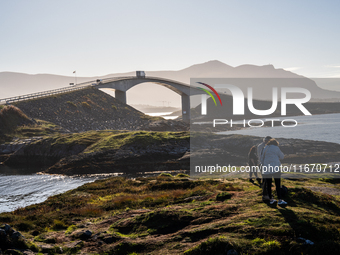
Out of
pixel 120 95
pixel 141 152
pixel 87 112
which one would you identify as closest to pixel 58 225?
pixel 141 152

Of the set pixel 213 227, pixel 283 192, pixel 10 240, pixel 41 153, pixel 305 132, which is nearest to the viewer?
pixel 10 240

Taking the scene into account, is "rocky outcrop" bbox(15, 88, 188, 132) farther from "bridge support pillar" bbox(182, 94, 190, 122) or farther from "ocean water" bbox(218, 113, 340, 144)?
"bridge support pillar" bbox(182, 94, 190, 122)

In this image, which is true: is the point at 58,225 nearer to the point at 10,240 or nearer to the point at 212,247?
the point at 10,240

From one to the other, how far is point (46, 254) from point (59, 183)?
27.5m

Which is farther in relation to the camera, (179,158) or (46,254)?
(179,158)

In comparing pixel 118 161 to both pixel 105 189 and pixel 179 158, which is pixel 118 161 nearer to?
pixel 179 158

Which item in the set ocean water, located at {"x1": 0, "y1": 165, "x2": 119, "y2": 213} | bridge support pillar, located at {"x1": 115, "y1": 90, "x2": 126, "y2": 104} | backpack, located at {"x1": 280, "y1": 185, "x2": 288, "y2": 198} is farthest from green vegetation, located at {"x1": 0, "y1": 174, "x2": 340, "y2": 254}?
bridge support pillar, located at {"x1": 115, "y1": 90, "x2": 126, "y2": 104}

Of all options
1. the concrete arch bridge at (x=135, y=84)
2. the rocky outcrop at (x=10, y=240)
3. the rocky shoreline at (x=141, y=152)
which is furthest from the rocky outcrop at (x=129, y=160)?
the concrete arch bridge at (x=135, y=84)

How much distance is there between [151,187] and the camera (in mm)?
23641

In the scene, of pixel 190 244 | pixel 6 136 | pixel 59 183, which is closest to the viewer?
pixel 190 244

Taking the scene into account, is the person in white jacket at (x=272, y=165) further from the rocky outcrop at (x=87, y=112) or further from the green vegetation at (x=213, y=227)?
the rocky outcrop at (x=87, y=112)

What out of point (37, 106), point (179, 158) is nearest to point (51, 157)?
point (179, 158)

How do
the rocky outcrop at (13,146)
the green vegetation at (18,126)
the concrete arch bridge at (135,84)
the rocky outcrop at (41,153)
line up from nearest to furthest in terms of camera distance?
the rocky outcrop at (41,153) < the rocky outcrop at (13,146) < the green vegetation at (18,126) < the concrete arch bridge at (135,84)

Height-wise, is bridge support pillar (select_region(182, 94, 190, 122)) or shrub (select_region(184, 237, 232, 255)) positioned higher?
bridge support pillar (select_region(182, 94, 190, 122))
